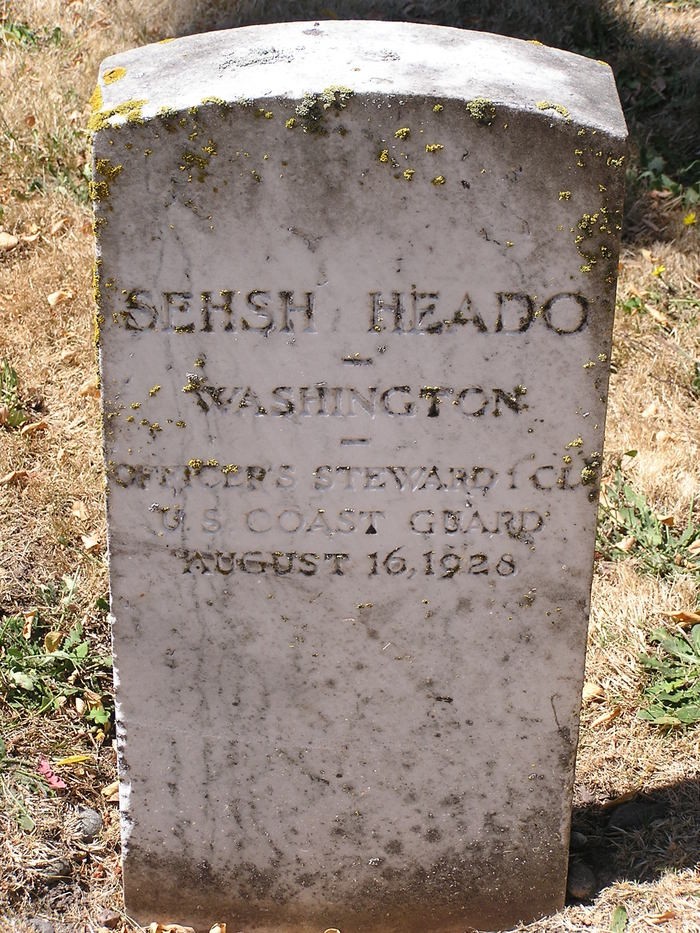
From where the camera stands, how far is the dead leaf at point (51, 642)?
134 inches

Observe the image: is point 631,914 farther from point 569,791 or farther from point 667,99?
point 667,99

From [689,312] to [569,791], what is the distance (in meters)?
2.97

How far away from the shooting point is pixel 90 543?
3771 millimetres

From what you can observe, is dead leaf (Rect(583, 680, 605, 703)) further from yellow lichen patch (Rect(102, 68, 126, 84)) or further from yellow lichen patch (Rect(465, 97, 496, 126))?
yellow lichen patch (Rect(102, 68, 126, 84))

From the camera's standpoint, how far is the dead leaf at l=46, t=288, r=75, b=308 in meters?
4.79

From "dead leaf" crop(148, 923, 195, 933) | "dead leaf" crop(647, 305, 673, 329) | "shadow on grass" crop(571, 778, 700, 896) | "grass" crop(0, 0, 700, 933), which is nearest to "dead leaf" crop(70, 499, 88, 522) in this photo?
"grass" crop(0, 0, 700, 933)

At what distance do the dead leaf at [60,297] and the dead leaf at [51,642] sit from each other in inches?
71.6

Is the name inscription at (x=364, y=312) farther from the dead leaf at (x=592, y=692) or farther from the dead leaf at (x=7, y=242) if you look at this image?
the dead leaf at (x=7, y=242)

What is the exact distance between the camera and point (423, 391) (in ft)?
7.66

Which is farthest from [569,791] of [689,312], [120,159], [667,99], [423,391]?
[667,99]

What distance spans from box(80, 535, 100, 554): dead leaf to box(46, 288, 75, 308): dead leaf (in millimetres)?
1381

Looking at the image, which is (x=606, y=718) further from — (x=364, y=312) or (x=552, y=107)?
(x=552, y=107)

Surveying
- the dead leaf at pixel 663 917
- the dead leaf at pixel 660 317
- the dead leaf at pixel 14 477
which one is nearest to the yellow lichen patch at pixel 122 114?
the dead leaf at pixel 14 477

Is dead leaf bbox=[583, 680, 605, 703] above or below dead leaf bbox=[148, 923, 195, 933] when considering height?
above
